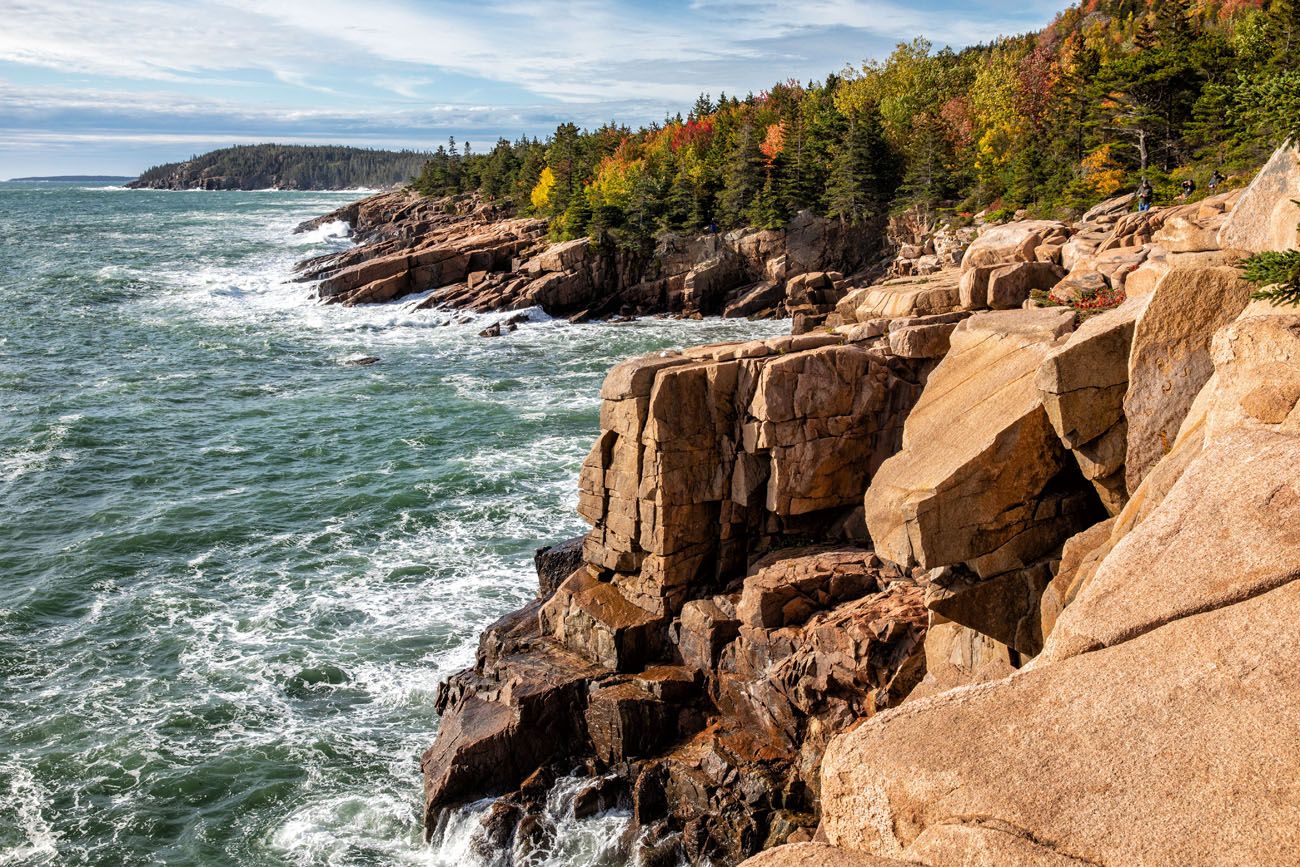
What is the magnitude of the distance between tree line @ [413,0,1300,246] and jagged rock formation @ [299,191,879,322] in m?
1.91

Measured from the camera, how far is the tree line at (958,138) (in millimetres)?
43250

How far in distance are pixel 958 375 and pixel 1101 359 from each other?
11.8 ft

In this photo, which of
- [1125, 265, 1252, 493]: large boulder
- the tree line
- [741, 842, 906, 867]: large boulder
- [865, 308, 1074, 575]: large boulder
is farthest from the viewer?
the tree line

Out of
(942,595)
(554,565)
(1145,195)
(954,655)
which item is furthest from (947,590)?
(1145,195)

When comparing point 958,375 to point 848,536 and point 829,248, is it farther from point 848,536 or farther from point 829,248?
point 829,248

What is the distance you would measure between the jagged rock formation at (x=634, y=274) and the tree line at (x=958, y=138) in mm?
1907

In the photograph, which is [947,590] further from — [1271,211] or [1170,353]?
[1271,211]

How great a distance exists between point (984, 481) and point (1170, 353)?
315cm

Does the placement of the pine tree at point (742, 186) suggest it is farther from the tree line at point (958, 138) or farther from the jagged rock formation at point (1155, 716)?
the jagged rock formation at point (1155, 716)

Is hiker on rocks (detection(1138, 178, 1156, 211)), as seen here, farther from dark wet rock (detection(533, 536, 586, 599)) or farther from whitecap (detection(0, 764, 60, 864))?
whitecap (detection(0, 764, 60, 864))

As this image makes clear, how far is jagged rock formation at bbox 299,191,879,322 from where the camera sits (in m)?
67.5

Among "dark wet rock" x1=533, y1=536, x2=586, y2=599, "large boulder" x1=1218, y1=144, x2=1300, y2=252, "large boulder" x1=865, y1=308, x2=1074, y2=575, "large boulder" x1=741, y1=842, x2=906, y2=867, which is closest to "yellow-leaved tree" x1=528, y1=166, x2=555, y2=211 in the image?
"dark wet rock" x1=533, y1=536, x2=586, y2=599

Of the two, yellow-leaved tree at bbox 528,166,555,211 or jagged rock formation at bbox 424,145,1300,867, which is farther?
yellow-leaved tree at bbox 528,166,555,211

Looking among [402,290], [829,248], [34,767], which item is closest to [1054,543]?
[34,767]
